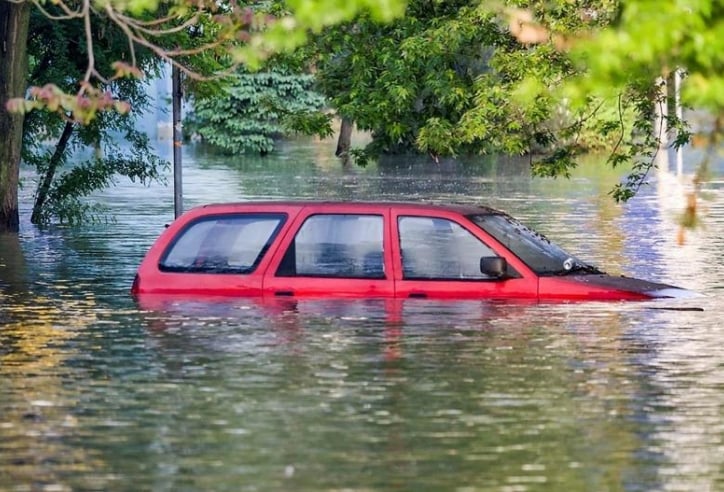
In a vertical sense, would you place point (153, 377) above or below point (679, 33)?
below

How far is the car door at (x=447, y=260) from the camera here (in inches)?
735

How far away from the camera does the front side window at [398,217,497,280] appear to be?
18.8m

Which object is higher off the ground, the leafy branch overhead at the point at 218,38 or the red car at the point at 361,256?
the leafy branch overhead at the point at 218,38

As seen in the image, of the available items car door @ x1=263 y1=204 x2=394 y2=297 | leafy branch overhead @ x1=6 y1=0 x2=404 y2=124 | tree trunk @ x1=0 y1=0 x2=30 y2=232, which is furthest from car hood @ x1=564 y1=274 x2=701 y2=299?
tree trunk @ x1=0 y1=0 x2=30 y2=232

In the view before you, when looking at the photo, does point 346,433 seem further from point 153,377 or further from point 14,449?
point 153,377

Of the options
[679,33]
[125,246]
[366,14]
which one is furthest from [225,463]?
[125,246]

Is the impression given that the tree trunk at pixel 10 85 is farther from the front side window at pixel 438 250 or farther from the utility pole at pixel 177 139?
the front side window at pixel 438 250

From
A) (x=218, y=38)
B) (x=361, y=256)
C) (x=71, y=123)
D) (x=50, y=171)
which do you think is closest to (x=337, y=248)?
(x=361, y=256)

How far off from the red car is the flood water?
0.23 meters

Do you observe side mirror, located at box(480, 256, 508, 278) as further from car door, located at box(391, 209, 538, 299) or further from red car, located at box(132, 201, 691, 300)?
car door, located at box(391, 209, 538, 299)

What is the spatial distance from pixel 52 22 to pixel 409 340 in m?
19.7

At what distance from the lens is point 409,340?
17.8m

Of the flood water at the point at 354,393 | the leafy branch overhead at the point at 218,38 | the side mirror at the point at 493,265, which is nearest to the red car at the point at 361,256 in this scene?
the side mirror at the point at 493,265

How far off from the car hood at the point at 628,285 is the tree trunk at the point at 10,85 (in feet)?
51.8
